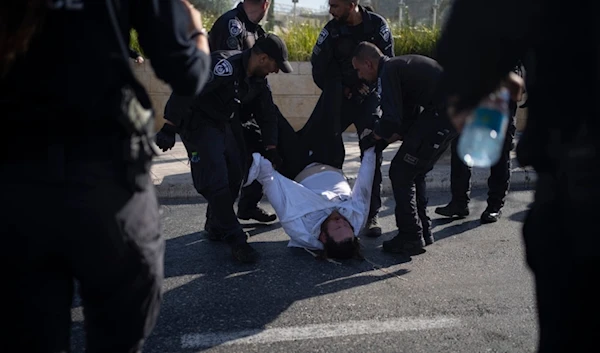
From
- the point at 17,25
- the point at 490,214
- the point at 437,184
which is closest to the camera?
the point at 17,25

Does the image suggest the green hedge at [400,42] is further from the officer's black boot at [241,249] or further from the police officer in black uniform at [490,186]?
the officer's black boot at [241,249]

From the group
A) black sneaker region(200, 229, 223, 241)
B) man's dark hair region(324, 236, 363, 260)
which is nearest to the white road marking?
man's dark hair region(324, 236, 363, 260)

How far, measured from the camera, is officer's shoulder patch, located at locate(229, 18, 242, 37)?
5555 millimetres

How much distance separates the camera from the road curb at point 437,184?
666 centimetres

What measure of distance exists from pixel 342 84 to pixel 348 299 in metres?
2.25

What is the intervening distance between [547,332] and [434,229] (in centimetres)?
389

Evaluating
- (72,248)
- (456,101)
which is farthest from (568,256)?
(72,248)

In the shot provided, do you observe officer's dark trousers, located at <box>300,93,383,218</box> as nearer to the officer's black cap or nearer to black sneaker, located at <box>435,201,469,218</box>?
black sneaker, located at <box>435,201,469,218</box>

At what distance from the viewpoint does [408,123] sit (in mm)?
4871

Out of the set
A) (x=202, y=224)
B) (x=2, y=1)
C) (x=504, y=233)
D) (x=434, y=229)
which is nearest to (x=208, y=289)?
(x=202, y=224)

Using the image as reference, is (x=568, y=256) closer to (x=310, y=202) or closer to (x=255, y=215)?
(x=310, y=202)

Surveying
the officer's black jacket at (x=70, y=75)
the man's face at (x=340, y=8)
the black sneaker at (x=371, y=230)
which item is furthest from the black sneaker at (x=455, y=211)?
the officer's black jacket at (x=70, y=75)

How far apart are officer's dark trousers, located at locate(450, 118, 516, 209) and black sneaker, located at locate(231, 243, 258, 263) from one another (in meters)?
2.07

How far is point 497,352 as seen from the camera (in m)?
3.24
